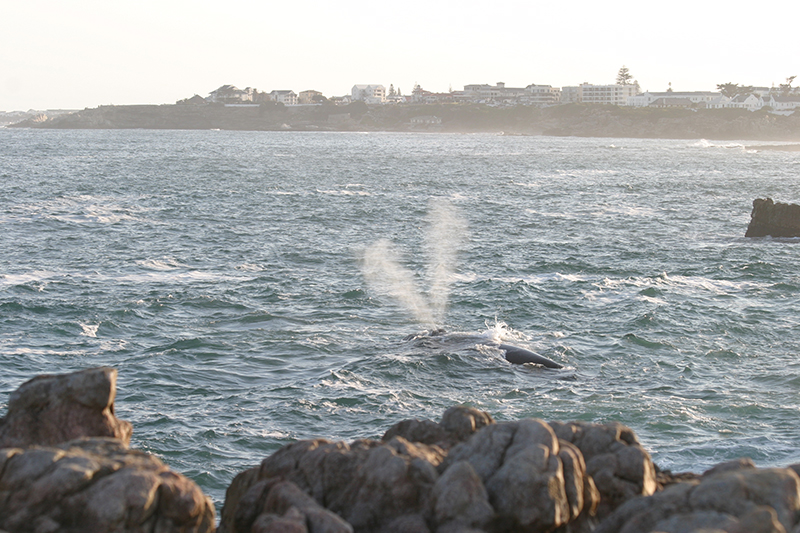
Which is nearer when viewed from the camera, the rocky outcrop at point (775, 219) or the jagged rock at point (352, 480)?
the jagged rock at point (352, 480)

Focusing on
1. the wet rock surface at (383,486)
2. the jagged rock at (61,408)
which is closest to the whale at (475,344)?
the wet rock surface at (383,486)

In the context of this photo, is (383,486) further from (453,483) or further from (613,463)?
(613,463)

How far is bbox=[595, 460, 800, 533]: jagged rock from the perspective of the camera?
7318 mm

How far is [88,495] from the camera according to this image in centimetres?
815

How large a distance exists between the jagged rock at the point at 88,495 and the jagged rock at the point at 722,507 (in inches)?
201

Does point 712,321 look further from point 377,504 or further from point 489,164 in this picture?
point 489,164

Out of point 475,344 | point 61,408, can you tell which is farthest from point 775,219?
point 61,408

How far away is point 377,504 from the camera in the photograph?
899 centimetres

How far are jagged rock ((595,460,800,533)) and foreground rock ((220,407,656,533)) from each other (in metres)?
0.77

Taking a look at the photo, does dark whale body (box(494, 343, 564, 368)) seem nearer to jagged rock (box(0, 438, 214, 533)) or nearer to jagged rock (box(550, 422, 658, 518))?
jagged rock (box(550, 422, 658, 518))

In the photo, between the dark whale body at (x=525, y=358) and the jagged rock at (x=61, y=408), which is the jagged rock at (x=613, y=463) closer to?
the jagged rock at (x=61, y=408)

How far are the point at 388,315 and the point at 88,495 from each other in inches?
826

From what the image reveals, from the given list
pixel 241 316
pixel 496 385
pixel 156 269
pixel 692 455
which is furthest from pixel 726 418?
pixel 156 269

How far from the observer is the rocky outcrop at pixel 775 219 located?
44.3m
